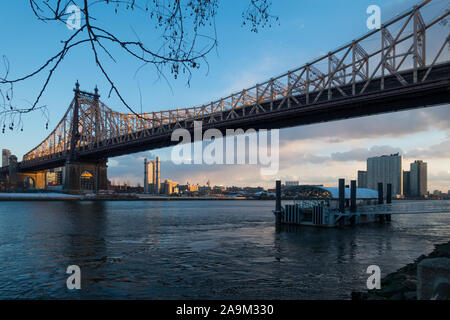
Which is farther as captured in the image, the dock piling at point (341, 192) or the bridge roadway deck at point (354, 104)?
the dock piling at point (341, 192)

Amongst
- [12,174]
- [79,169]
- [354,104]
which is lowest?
[12,174]

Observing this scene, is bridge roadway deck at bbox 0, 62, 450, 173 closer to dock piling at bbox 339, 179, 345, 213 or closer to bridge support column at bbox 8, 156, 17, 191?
dock piling at bbox 339, 179, 345, 213

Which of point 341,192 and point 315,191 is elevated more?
point 341,192

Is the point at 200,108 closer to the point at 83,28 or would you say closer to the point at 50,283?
the point at 50,283

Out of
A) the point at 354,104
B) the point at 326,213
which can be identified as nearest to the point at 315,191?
the point at 326,213

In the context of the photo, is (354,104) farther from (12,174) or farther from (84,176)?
(12,174)

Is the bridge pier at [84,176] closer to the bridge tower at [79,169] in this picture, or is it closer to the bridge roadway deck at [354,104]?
the bridge tower at [79,169]

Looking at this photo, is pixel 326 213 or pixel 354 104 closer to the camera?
pixel 326 213

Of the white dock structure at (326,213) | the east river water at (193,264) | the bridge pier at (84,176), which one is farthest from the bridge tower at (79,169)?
the white dock structure at (326,213)
